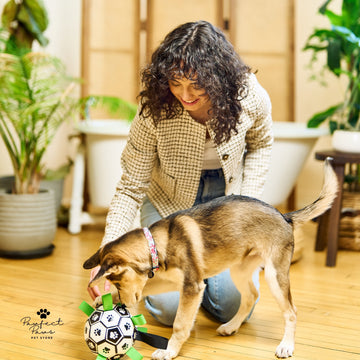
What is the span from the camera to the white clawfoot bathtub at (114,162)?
369 cm

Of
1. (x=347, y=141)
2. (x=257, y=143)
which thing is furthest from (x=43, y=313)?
(x=347, y=141)

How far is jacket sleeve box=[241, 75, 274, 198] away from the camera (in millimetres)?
2188

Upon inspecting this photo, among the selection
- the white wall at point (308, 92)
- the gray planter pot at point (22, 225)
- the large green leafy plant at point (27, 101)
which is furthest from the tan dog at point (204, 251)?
the white wall at point (308, 92)

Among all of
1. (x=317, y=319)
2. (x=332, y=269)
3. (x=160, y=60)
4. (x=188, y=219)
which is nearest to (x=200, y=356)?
(x=188, y=219)

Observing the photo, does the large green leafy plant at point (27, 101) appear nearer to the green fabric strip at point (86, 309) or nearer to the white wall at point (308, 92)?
the green fabric strip at point (86, 309)

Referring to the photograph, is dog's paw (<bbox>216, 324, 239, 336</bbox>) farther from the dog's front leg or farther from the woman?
the dog's front leg

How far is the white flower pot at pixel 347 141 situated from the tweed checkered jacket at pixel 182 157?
1.17 meters

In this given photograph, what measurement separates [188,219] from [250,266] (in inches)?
12.1

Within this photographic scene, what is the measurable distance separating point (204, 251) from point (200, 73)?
568mm

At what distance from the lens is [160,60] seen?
1.92m

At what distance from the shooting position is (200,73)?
6.13ft

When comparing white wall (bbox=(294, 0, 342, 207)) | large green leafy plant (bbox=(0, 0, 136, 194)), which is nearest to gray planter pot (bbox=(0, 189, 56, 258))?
large green leafy plant (bbox=(0, 0, 136, 194))

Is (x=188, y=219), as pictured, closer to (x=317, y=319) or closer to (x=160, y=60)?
(x=160, y=60)

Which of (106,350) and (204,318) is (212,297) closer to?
(204,318)
